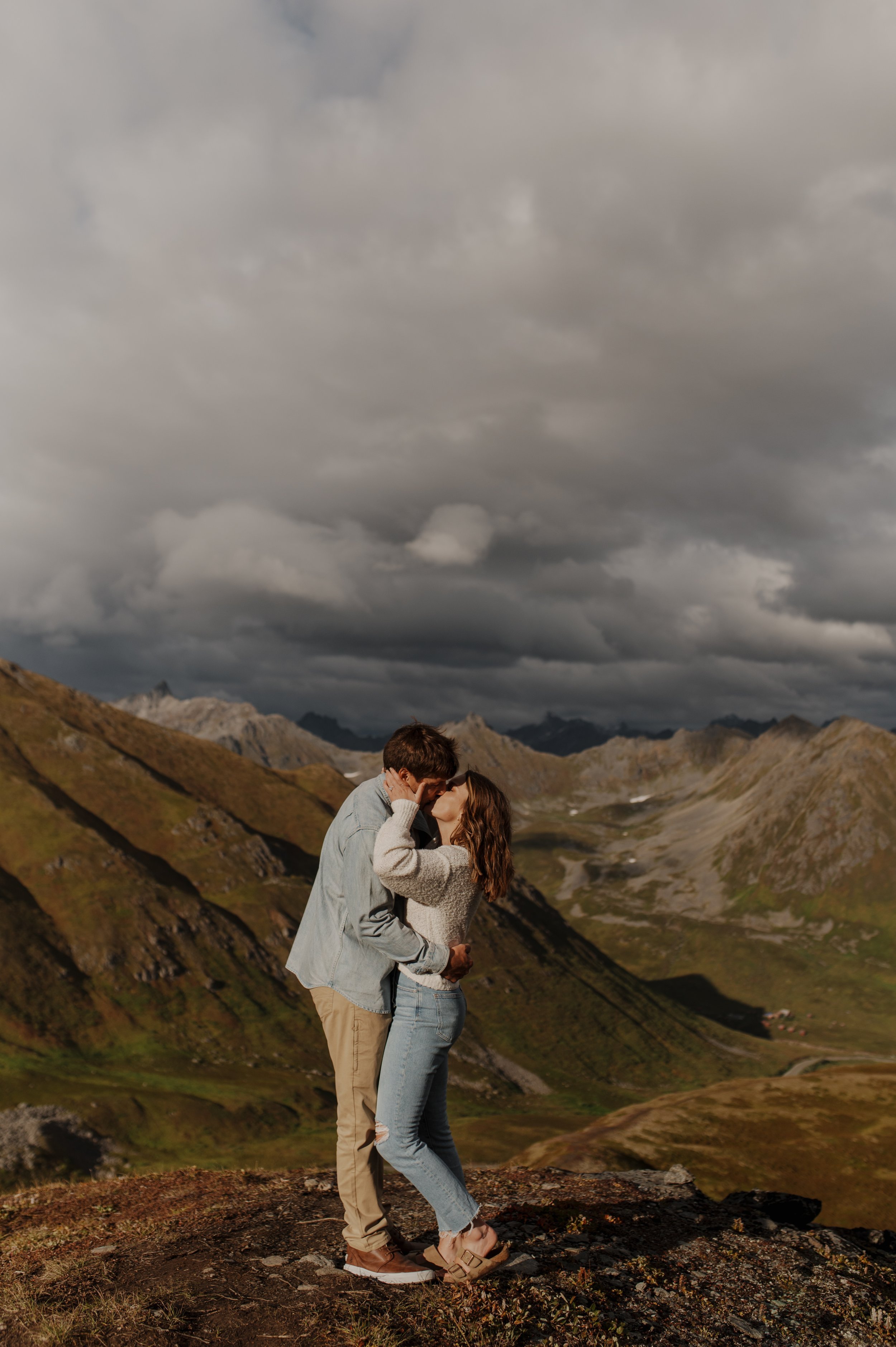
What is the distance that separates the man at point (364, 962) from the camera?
31.1 ft

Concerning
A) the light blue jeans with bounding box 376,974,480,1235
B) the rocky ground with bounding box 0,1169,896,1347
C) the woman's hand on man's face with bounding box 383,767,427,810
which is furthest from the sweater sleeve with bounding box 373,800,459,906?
the rocky ground with bounding box 0,1169,896,1347

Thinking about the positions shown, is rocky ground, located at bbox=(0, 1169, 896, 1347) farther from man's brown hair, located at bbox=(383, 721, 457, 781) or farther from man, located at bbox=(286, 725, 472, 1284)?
man's brown hair, located at bbox=(383, 721, 457, 781)

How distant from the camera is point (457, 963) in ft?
31.5

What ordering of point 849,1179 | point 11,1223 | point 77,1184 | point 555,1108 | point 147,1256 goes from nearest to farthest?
point 147,1256, point 11,1223, point 77,1184, point 849,1179, point 555,1108

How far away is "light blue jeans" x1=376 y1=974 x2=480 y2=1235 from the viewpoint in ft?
31.8

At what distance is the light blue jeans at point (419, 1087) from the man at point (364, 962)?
268 millimetres

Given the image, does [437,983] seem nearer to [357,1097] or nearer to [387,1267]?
[357,1097]

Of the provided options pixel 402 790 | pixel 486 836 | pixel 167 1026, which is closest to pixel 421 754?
pixel 402 790

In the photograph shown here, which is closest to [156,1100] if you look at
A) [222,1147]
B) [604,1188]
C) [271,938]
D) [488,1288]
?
[222,1147]

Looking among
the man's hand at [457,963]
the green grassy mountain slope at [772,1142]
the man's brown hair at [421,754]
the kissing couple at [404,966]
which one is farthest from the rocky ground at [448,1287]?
the green grassy mountain slope at [772,1142]

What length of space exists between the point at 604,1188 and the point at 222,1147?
381 feet

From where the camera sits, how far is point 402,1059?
9719 mm

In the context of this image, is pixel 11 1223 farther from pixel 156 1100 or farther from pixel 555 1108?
pixel 555 1108

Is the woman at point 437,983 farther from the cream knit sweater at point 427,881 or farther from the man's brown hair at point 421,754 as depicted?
the man's brown hair at point 421,754
